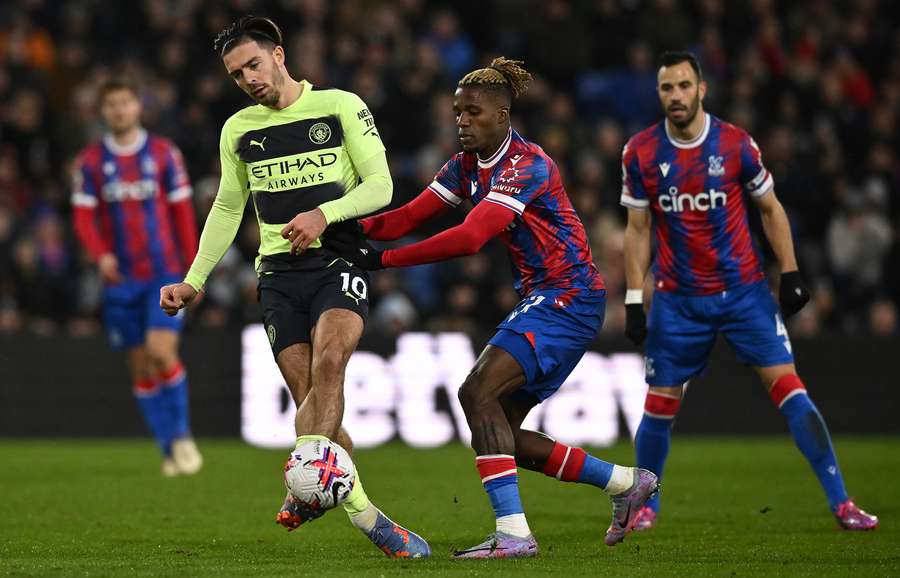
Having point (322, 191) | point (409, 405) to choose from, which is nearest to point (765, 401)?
point (409, 405)

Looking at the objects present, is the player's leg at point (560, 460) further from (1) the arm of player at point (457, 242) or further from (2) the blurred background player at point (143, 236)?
(2) the blurred background player at point (143, 236)

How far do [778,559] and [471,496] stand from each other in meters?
3.47

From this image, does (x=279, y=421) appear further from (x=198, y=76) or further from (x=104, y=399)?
(x=198, y=76)

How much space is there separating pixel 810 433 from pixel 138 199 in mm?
5889

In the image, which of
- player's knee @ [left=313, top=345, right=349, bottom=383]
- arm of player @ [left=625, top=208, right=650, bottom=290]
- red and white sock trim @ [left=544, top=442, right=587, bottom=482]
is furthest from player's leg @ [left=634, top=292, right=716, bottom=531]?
player's knee @ [left=313, top=345, right=349, bottom=383]

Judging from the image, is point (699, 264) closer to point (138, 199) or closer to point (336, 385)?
point (336, 385)

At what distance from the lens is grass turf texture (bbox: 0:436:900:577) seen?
6.73m

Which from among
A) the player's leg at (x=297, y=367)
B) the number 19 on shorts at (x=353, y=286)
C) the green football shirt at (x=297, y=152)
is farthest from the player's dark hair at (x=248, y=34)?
the player's leg at (x=297, y=367)

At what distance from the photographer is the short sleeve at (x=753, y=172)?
8570 mm

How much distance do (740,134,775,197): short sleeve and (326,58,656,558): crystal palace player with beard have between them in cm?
156

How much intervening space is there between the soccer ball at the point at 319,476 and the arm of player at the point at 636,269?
2.61 metres

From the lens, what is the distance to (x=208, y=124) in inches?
658

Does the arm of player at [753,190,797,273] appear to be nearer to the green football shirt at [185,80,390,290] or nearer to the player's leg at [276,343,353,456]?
the green football shirt at [185,80,390,290]

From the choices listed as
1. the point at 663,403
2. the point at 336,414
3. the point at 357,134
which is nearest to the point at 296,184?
the point at 357,134
